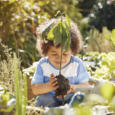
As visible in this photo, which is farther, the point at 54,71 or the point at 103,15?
the point at 103,15

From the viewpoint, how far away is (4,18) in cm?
354

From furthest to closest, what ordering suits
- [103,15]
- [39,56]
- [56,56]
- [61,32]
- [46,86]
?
[103,15] → [39,56] → [56,56] → [46,86] → [61,32]

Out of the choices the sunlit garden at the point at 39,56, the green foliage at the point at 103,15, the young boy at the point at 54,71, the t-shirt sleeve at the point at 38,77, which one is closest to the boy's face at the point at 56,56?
the young boy at the point at 54,71

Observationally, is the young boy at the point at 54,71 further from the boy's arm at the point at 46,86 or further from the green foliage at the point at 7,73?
the green foliage at the point at 7,73

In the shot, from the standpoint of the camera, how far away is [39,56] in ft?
12.9

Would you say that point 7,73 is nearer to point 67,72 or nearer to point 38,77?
point 38,77

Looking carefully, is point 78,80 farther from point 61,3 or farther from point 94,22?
point 94,22

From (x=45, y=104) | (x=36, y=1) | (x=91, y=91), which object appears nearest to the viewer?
(x=91, y=91)

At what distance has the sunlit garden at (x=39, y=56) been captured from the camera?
599 mm

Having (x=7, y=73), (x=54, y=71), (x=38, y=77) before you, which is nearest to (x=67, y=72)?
(x=54, y=71)

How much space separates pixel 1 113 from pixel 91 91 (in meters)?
0.71

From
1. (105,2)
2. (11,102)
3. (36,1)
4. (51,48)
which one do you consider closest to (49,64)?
(51,48)

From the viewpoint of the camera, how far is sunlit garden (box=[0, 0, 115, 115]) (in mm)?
599

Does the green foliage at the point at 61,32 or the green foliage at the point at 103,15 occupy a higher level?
the green foliage at the point at 103,15
